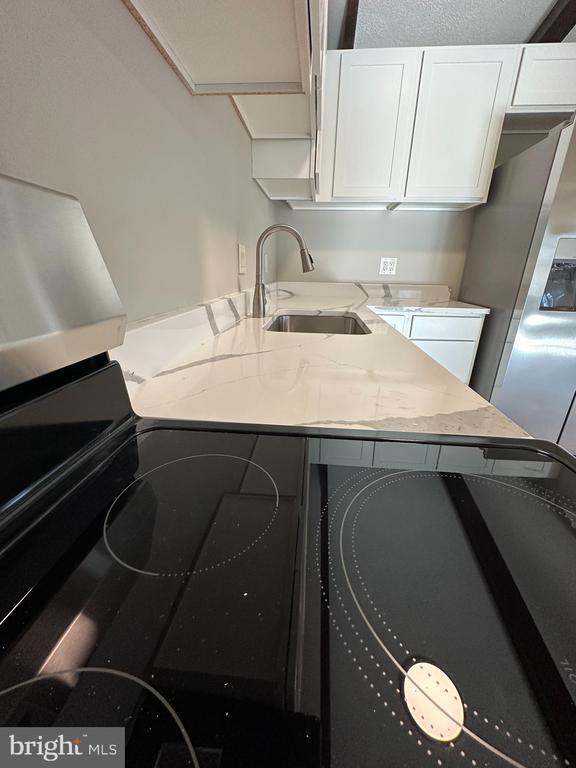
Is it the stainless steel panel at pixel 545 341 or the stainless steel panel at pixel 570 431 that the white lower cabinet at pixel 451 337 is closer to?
the stainless steel panel at pixel 545 341

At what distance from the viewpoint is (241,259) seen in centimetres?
128

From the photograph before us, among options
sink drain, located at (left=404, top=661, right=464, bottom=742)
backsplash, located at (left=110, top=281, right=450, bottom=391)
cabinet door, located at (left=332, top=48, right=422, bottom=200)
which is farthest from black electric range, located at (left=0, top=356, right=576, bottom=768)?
cabinet door, located at (left=332, top=48, right=422, bottom=200)

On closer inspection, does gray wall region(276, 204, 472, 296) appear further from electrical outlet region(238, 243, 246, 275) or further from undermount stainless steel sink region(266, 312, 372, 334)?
electrical outlet region(238, 243, 246, 275)

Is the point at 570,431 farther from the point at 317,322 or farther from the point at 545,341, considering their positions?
the point at 317,322

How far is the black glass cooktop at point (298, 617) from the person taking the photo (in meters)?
0.17

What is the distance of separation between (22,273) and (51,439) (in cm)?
15

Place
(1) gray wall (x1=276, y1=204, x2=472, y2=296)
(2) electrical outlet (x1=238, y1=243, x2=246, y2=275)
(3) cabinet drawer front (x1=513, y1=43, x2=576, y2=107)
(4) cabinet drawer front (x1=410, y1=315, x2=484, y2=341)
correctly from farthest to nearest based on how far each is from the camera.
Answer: (1) gray wall (x1=276, y1=204, x2=472, y2=296) → (4) cabinet drawer front (x1=410, y1=315, x2=484, y2=341) → (3) cabinet drawer front (x1=513, y1=43, x2=576, y2=107) → (2) electrical outlet (x1=238, y1=243, x2=246, y2=275)

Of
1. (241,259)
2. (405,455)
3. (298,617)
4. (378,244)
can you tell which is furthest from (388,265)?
(298,617)

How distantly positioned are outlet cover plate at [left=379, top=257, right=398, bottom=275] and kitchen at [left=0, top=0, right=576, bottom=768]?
4.65 ft

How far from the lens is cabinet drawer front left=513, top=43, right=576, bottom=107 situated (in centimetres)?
150

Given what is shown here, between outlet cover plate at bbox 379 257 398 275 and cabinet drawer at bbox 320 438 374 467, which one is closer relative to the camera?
cabinet drawer at bbox 320 438 374 467

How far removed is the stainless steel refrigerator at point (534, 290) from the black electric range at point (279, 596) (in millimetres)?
1505

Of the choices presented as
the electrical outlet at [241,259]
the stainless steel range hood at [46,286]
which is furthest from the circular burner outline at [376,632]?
the electrical outlet at [241,259]

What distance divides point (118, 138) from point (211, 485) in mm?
565
